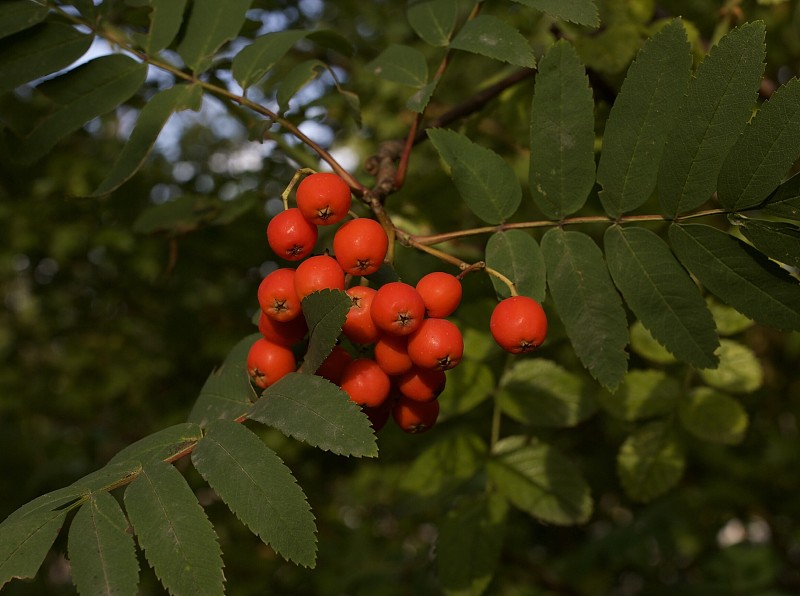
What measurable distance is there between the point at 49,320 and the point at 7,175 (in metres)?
1.23

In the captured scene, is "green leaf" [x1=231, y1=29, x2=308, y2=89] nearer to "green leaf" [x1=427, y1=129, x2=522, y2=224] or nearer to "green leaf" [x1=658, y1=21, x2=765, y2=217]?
"green leaf" [x1=427, y1=129, x2=522, y2=224]

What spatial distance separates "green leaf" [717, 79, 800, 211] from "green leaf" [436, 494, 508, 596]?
1.00m

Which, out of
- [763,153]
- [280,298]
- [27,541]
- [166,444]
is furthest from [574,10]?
[27,541]

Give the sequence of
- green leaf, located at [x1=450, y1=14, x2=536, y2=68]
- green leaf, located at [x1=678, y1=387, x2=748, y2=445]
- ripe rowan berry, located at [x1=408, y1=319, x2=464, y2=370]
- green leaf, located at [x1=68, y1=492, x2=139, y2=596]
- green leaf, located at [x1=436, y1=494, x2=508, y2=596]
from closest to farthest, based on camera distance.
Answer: green leaf, located at [x1=68, y1=492, x2=139, y2=596]
ripe rowan berry, located at [x1=408, y1=319, x2=464, y2=370]
green leaf, located at [x1=450, y1=14, x2=536, y2=68]
green leaf, located at [x1=436, y1=494, x2=508, y2=596]
green leaf, located at [x1=678, y1=387, x2=748, y2=445]

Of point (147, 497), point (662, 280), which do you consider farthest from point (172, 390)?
point (662, 280)

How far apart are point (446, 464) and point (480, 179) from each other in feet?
3.00

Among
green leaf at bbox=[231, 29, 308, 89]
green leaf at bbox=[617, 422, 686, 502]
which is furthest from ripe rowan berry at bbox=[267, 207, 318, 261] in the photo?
green leaf at bbox=[617, 422, 686, 502]

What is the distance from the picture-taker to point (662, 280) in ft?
4.70

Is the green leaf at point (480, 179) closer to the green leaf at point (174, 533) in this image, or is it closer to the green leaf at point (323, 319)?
the green leaf at point (323, 319)

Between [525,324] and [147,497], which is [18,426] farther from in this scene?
[525,324]

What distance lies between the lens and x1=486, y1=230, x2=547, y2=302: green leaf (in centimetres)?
146

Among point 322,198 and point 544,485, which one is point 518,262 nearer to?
point 322,198

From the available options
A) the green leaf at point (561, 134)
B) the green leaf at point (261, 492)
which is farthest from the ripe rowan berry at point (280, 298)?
the green leaf at point (561, 134)

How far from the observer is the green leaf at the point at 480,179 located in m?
1.55
